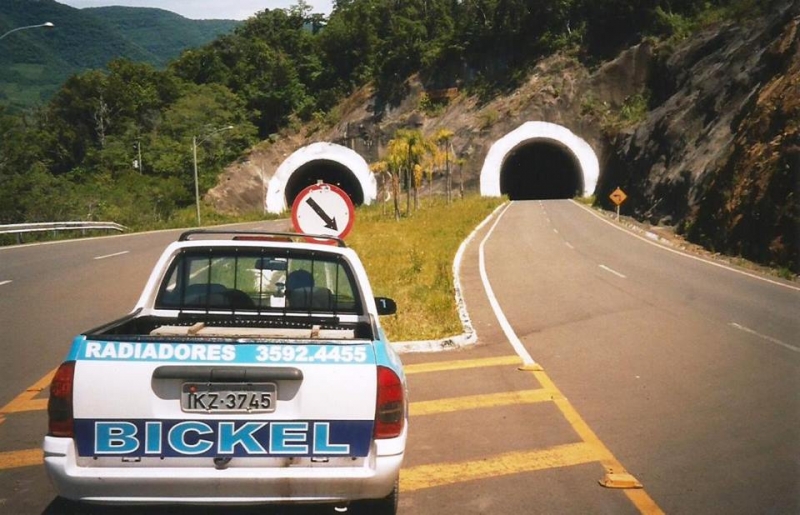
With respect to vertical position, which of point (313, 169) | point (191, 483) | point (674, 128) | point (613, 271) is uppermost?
point (674, 128)

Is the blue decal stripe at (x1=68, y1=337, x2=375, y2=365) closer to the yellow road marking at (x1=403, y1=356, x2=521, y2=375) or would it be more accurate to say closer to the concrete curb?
the yellow road marking at (x1=403, y1=356, x2=521, y2=375)

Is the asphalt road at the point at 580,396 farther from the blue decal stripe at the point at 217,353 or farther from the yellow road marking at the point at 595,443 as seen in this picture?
the blue decal stripe at the point at 217,353

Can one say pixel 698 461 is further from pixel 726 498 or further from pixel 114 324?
pixel 114 324

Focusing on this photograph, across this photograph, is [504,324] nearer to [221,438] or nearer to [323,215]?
[323,215]

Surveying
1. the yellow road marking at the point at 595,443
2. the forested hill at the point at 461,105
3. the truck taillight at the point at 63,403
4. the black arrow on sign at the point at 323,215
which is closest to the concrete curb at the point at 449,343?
the yellow road marking at the point at 595,443

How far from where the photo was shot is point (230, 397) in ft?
12.1

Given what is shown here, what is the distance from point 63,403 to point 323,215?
20.5 ft

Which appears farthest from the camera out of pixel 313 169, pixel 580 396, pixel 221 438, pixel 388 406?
pixel 313 169

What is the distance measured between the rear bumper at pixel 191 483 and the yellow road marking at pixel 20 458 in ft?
6.78

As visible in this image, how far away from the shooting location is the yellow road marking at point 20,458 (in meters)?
5.27

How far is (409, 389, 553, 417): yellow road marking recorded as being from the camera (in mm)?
6727

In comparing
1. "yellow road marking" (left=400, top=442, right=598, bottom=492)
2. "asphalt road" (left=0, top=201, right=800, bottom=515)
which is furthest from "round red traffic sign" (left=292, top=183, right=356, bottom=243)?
"yellow road marking" (left=400, top=442, right=598, bottom=492)

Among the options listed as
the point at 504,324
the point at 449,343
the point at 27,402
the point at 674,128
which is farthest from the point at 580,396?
the point at 674,128

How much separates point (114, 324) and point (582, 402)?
15.2ft
